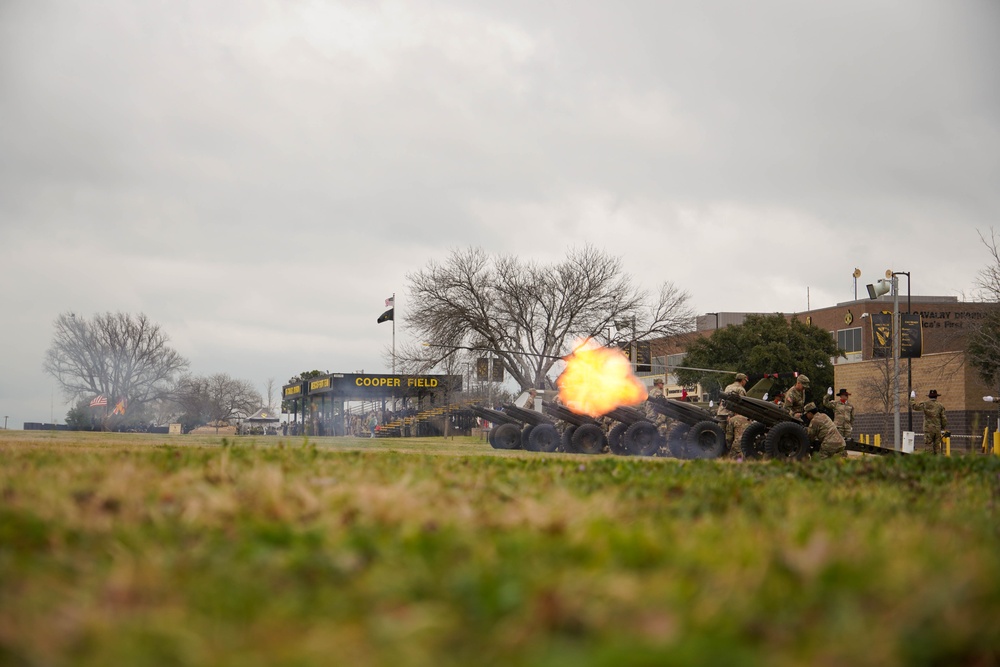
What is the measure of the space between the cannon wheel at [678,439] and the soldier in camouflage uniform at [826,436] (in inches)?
177

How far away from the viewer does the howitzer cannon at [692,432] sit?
2331 centimetres

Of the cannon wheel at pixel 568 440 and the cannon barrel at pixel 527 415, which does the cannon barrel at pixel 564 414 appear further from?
the cannon barrel at pixel 527 415

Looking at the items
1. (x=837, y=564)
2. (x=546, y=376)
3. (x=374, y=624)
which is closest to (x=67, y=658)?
(x=374, y=624)

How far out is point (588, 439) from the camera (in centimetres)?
2719

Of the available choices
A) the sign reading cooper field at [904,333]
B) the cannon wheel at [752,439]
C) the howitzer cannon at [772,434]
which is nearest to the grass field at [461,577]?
the howitzer cannon at [772,434]

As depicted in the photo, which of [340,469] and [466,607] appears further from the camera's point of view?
[340,469]

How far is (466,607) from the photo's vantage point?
3.03 metres

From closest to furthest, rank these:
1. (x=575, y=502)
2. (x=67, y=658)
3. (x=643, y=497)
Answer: (x=67, y=658) → (x=575, y=502) → (x=643, y=497)

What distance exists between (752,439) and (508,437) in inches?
456

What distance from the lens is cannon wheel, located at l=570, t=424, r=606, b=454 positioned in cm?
2694

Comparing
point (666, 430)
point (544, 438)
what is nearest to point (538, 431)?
point (544, 438)

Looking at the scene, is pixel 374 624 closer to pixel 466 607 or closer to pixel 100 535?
pixel 466 607

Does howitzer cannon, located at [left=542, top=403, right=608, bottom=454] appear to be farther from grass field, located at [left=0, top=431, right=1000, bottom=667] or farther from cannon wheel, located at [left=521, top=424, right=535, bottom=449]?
grass field, located at [left=0, top=431, right=1000, bottom=667]

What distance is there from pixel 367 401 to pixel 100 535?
62.5m
